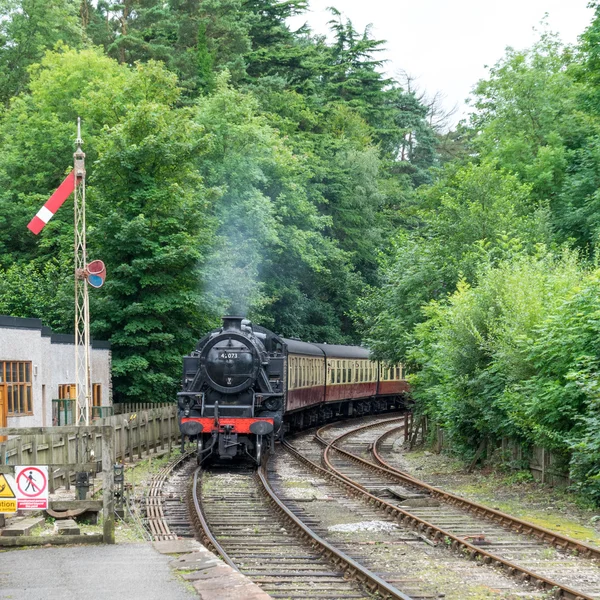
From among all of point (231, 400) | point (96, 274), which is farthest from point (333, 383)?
point (96, 274)

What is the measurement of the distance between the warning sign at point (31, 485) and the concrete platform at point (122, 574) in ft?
1.81

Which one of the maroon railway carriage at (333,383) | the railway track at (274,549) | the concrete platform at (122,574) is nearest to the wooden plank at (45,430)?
the concrete platform at (122,574)

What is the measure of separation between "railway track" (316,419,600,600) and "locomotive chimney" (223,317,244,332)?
14.7 feet

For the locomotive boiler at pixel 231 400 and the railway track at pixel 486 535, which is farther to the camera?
the locomotive boiler at pixel 231 400

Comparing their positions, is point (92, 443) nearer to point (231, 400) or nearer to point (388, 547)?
point (231, 400)

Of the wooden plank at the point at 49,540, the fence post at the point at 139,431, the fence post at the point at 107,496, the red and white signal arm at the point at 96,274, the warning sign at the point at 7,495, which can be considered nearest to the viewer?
the warning sign at the point at 7,495

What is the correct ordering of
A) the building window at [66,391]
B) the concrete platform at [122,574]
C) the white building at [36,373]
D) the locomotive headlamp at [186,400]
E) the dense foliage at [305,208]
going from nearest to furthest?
1. the concrete platform at [122,574]
2. the dense foliage at [305,208]
3. the locomotive headlamp at [186,400]
4. the white building at [36,373]
5. the building window at [66,391]

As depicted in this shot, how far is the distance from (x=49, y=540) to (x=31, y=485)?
0.79m

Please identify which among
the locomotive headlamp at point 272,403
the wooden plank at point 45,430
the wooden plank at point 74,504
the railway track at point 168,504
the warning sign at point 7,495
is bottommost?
the railway track at point 168,504

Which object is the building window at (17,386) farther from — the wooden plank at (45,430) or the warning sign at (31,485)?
the warning sign at (31,485)

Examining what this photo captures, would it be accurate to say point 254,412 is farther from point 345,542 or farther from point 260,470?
point 345,542

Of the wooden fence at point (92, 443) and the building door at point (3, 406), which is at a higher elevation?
the building door at point (3, 406)

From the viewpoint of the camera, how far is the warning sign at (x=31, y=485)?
37.8ft

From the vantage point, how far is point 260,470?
2198 cm
